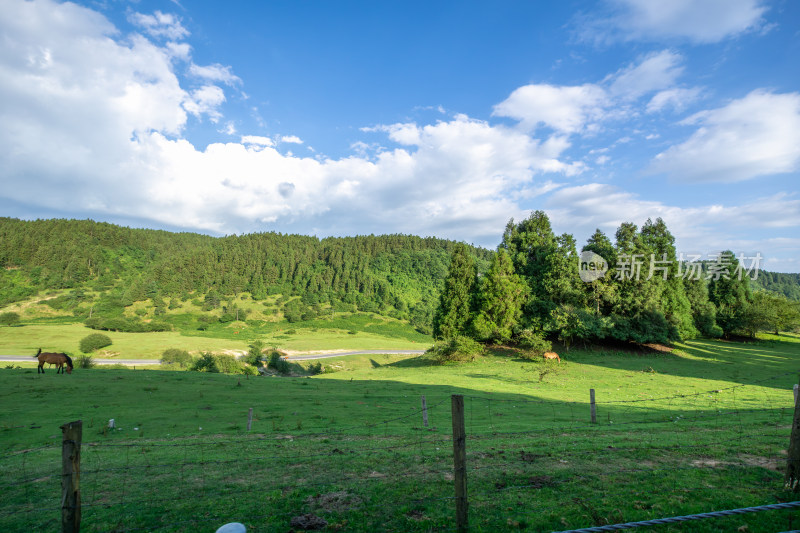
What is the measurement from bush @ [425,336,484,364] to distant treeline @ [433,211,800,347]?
1156 millimetres

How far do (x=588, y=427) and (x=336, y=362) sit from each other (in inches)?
2012

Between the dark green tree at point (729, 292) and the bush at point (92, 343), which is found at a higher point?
the dark green tree at point (729, 292)

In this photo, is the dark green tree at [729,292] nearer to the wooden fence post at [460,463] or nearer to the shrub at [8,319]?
the wooden fence post at [460,463]

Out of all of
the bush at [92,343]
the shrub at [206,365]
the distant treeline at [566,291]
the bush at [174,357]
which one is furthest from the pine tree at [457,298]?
the bush at [92,343]

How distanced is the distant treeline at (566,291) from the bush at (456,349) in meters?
1.16

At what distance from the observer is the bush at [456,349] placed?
44469mm

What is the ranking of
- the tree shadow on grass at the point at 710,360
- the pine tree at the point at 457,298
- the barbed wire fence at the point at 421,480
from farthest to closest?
the pine tree at the point at 457,298 → the tree shadow on grass at the point at 710,360 → the barbed wire fence at the point at 421,480

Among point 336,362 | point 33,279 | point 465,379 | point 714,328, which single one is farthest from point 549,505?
point 33,279

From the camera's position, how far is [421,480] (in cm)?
891

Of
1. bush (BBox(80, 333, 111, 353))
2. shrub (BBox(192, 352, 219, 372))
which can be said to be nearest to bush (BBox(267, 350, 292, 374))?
shrub (BBox(192, 352, 219, 372))

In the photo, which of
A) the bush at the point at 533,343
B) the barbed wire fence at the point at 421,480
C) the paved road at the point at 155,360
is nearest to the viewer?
the barbed wire fence at the point at 421,480

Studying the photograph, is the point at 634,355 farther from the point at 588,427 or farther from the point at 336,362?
the point at 336,362

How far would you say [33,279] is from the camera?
5635 inches

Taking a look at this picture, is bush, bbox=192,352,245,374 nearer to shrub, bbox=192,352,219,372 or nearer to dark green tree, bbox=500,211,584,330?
shrub, bbox=192,352,219,372
